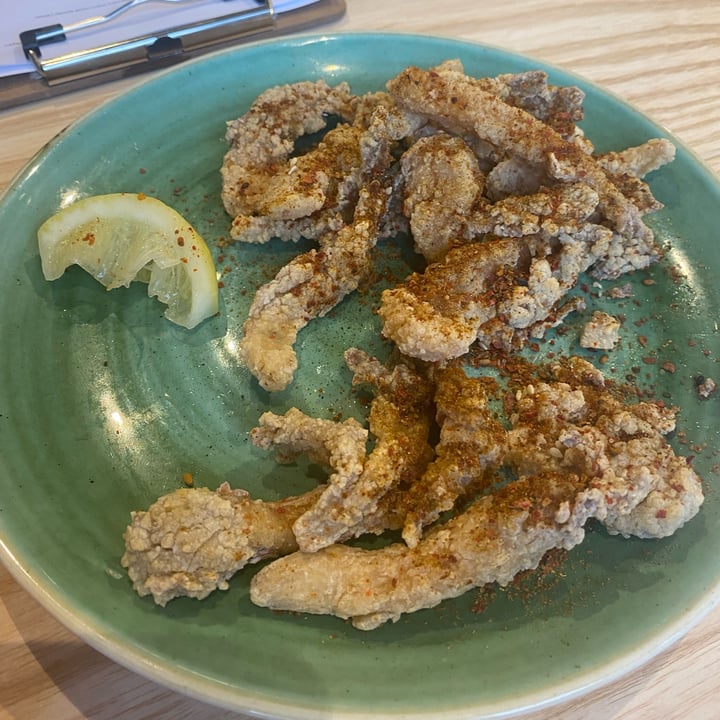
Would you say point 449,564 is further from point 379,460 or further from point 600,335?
point 600,335

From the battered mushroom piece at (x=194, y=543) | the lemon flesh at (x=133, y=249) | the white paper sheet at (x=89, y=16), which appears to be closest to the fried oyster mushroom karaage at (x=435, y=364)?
the battered mushroom piece at (x=194, y=543)

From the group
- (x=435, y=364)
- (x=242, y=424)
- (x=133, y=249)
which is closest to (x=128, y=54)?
(x=133, y=249)

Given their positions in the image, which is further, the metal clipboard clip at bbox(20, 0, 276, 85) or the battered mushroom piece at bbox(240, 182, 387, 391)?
the metal clipboard clip at bbox(20, 0, 276, 85)

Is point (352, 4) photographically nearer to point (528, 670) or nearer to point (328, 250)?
point (328, 250)

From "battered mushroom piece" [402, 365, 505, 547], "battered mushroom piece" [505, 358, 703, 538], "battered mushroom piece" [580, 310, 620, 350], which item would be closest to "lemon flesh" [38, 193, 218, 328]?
"battered mushroom piece" [402, 365, 505, 547]

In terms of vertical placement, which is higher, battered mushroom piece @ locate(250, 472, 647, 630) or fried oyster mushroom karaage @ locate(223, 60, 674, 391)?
fried oyster mushroom karaage @ locate(223, 60, 674, 391)

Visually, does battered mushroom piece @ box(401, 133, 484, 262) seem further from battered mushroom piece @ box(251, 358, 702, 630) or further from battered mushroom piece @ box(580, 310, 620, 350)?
battered mushroom piece @ box(251, 358, 702, 630)
